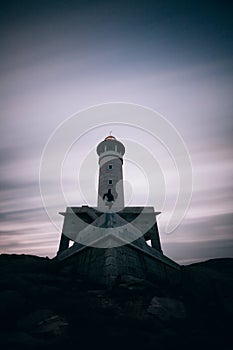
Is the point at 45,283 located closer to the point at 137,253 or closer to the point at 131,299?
the point at 131,299

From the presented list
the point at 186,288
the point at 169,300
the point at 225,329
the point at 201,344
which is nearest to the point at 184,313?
the point at 169,300

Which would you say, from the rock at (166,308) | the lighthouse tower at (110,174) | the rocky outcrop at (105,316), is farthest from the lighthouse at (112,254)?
the lighthouse tower at (110,174)

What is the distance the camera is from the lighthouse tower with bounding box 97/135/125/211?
2248 centimetres

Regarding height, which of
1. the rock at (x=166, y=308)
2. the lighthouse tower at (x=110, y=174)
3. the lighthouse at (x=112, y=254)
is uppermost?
the lighthouse tower at (x=110, y=174)

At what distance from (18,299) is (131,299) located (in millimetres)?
4266

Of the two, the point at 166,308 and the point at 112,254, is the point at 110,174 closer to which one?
the point at 112,254

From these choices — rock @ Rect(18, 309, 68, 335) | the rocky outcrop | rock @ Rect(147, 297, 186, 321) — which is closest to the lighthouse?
the rocky outcrop

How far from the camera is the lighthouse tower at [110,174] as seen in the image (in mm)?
22484

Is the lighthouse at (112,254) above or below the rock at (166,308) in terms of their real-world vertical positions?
above

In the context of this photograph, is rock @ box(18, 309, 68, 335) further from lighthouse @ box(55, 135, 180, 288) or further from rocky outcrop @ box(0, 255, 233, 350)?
lighthouse @ box(55, 135, 180, 288)

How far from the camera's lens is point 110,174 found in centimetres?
2425

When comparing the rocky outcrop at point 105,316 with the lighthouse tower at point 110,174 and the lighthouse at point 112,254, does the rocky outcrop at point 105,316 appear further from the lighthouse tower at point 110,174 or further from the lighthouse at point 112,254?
the lighthouse tower at point 110,174

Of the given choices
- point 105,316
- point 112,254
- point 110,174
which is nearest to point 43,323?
point 105,316

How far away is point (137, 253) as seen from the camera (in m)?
11.0
